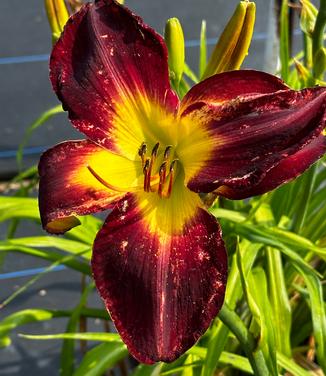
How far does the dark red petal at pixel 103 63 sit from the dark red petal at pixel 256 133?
0.06 m

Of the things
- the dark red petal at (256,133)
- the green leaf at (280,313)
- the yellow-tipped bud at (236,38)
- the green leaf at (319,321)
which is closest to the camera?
the dark red petal at (256,133)

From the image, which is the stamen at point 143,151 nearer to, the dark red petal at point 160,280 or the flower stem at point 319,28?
the dark red petal at point 160,280

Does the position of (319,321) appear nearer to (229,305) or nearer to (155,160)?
(229,305)

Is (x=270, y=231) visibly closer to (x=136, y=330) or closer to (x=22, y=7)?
(x=136, y=330)

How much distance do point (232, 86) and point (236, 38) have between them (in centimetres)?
8

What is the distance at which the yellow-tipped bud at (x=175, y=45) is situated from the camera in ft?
1.89

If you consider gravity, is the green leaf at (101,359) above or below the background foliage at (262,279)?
below

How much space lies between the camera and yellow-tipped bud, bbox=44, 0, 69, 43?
63 cm

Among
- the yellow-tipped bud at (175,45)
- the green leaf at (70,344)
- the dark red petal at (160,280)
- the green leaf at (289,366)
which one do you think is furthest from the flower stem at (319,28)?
the green leaf at (70,344)

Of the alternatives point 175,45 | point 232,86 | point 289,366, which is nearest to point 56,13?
point 175,45

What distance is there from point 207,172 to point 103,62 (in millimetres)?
116

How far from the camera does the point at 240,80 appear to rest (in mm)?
487

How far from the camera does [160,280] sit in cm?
46

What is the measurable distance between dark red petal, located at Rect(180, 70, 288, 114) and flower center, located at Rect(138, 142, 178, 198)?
4 centimetres
